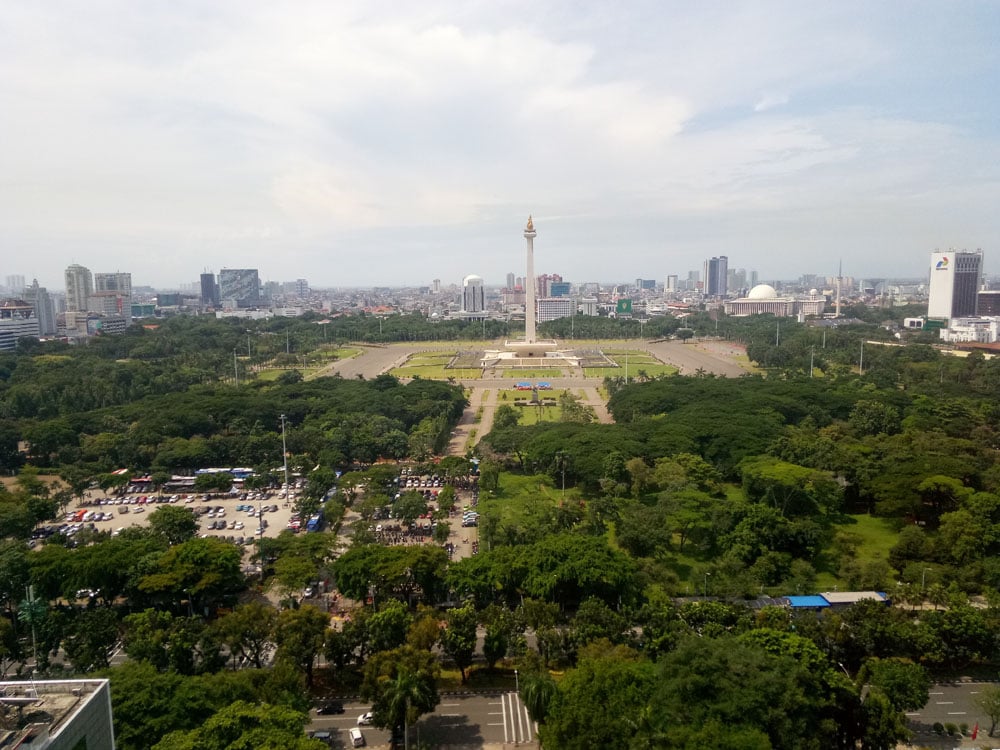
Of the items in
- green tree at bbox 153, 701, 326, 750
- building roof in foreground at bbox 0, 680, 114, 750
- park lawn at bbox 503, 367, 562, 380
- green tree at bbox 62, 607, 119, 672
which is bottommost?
green tree at bbox 62, 607, 119, 672

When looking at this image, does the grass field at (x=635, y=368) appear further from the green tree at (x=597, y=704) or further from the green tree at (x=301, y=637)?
the green tree at (x=597, y=704)

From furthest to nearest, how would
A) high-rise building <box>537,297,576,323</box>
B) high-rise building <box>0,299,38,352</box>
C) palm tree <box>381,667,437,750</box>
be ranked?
high-rise building <box>537,297,576,323</box> → high-rise building <box>0,299,38,352</box> → palm tree <box>381,667,437,750</box>

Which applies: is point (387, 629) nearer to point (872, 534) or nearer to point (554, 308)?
point (872, 534)

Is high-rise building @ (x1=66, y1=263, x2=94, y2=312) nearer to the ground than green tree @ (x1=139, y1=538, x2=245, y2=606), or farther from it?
farther from it

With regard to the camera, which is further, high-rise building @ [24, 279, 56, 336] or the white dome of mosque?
the white dome of mosque

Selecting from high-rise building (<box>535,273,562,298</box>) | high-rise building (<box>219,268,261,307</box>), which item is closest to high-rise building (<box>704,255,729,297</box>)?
high-rise building (<box>535,273,562,298</box>)

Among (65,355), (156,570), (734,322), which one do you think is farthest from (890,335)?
(65,355)

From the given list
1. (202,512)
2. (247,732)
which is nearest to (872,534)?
(247,732)

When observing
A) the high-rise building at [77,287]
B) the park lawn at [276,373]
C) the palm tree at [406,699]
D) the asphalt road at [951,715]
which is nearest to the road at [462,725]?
the palm tree at [406,699]

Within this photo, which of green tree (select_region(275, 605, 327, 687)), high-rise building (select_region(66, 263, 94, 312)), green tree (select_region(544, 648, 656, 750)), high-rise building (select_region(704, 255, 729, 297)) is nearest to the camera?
green tree (select_region(544, 648, 656, 750))

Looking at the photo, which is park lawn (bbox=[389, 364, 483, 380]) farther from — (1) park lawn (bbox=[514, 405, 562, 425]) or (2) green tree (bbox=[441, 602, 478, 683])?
(2) green tree (bbox=[441, 602, 478, 683])
